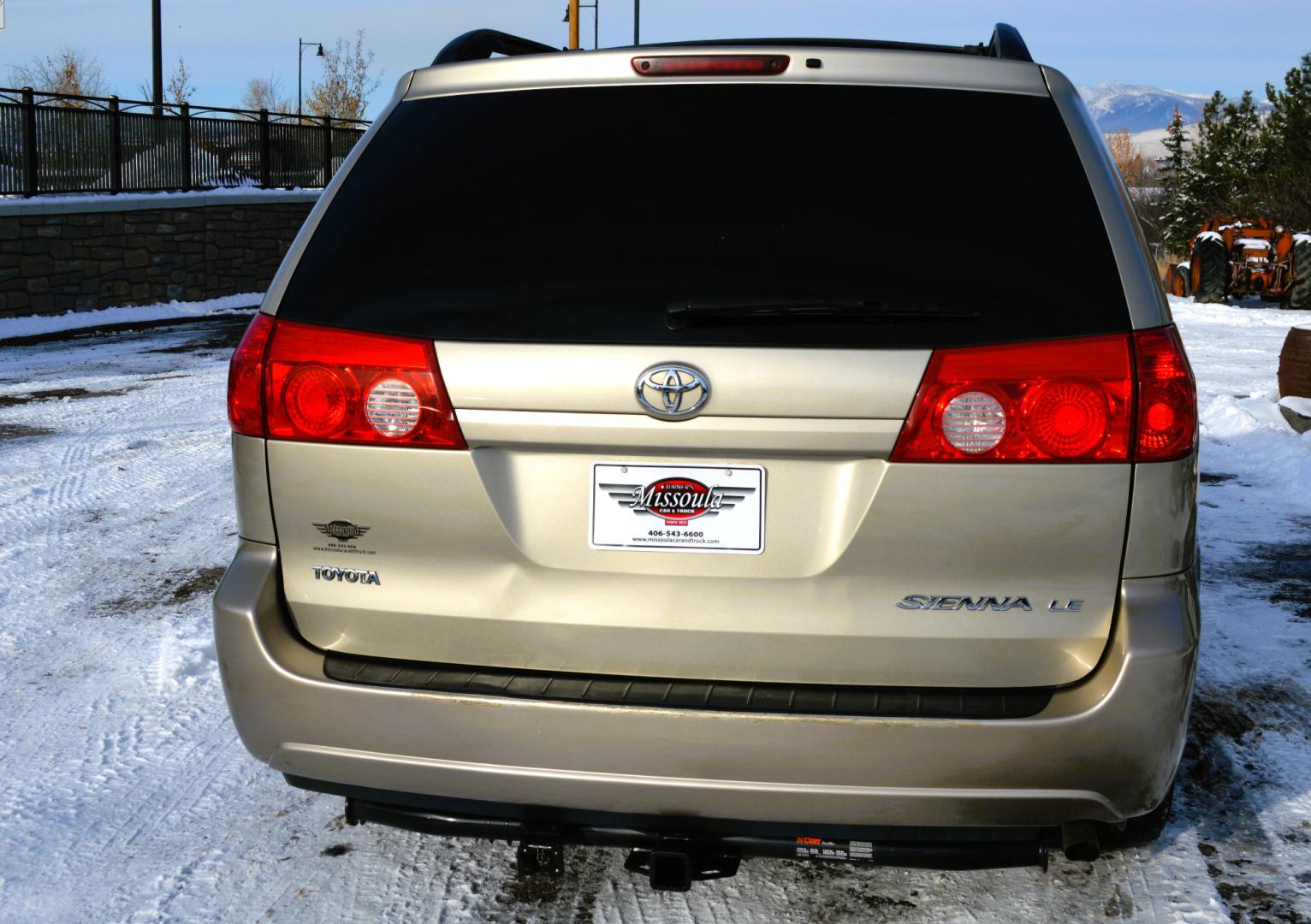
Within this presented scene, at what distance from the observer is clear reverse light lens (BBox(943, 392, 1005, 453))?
235 cm

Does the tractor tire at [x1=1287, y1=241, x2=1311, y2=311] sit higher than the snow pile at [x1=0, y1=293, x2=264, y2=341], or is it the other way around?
the tractor tire at [x1=1287, y1=241, x2=1311, y2=311]

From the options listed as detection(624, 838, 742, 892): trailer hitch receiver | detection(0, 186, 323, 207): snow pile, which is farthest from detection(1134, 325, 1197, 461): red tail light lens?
detection(0, 186, 323, 207): snow pile

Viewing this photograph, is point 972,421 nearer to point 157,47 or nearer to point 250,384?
point 250,384

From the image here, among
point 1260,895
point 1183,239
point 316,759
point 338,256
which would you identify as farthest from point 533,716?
point 1183,239

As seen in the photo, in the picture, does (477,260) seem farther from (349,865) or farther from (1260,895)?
(1260,895)

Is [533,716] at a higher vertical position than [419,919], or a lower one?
higher

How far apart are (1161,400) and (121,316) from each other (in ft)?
54.5

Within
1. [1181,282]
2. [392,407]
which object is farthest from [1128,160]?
[392,407]

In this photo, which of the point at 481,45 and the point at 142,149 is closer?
the point at 481,45

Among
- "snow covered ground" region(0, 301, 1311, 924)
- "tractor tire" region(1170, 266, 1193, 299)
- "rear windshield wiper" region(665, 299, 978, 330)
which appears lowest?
"snow covered ground" region(0, 301, 1311, 924)

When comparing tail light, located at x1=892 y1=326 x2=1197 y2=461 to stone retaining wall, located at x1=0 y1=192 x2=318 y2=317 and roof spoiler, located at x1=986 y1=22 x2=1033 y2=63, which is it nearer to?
roof spoiler, located at x1=986 y1=22 x2=1033 y2=63

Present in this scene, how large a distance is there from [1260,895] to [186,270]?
1840cm

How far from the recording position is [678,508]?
7.90 feet

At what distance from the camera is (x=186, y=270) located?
62.7ft
